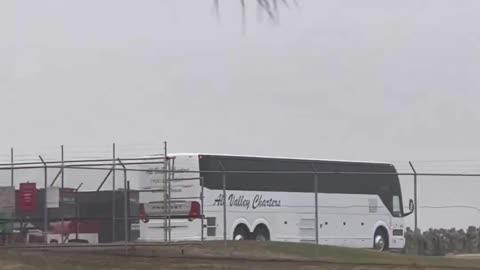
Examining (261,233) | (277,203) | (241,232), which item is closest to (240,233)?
(241,232)

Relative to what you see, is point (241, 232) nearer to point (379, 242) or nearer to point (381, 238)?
point (379, 242)

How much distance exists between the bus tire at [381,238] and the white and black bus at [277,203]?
4cm

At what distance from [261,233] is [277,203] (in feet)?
3.85

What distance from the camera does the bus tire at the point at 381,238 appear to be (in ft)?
117

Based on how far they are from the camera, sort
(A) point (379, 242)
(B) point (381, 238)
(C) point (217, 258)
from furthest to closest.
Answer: (B) point (381, 238), (A) point (379, 242), (C) point (217, 258)

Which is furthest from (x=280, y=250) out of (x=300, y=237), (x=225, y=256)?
(x=300, y=237)

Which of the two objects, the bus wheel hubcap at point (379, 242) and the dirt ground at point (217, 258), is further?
the bus wheel hubcap at point (379, 242)

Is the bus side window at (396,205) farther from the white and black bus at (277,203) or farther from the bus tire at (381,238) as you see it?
the bus tire at (381,238)

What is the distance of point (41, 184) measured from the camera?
30297 mm

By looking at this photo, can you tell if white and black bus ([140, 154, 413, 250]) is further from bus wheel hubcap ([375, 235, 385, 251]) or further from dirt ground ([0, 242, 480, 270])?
dirt ground ([0, 242, 480, 270])

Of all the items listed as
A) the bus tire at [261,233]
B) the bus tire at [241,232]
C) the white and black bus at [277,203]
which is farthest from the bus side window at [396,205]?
the bus tire at [241,232]

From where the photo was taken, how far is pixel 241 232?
33062mm

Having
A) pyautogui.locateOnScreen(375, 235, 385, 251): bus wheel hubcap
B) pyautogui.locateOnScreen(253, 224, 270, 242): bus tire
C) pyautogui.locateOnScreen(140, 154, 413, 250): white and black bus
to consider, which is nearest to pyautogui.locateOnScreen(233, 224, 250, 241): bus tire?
pyautogui.locateOnScreen(140, 154, 413, 250): white and black bus

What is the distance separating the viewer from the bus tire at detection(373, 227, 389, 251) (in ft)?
117
